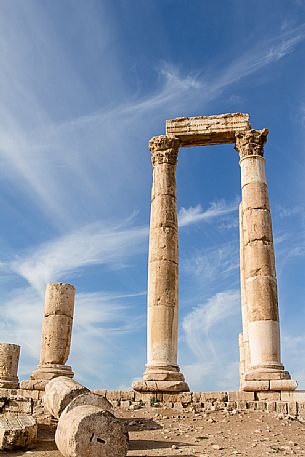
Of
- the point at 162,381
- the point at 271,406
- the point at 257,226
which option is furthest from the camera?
the point at 257,226

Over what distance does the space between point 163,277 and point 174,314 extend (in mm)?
1473

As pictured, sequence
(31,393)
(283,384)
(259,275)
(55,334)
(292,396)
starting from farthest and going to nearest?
(55,334) < (259,275) < (31,393) < (283,384) < (292,396)

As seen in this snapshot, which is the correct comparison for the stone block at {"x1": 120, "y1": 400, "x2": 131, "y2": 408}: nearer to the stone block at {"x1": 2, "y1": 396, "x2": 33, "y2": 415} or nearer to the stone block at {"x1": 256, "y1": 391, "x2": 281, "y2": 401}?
the stone block at {"x1": 2, "y1": 396, "x2": 33, "y2": 415}

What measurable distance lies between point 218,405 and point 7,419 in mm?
6861

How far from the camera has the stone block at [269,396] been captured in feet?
54.0

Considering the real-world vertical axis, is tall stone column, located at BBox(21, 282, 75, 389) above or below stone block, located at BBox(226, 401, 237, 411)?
above

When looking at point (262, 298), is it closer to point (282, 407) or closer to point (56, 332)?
point (282, 407)

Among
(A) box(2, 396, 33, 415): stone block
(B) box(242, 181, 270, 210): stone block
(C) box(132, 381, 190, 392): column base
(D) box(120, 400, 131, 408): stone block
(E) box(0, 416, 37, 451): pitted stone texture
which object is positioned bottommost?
(E) box(0, 416, 37, 451): pitted stone texture

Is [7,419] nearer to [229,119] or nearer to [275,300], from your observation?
[275,300]

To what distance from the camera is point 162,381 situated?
56.6 ft

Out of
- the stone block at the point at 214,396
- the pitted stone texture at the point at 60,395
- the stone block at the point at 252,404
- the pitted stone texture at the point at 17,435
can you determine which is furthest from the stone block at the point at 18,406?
the stone block at the point at 252,404

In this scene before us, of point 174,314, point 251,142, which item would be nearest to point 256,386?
point 174,314

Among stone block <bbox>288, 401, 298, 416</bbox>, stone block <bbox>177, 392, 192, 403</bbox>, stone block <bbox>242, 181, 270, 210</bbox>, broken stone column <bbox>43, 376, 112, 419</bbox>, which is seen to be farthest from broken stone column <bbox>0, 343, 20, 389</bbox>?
stone block <bbox>288, 401, 298, 416</bbox>

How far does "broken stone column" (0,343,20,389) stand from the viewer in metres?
20.4
